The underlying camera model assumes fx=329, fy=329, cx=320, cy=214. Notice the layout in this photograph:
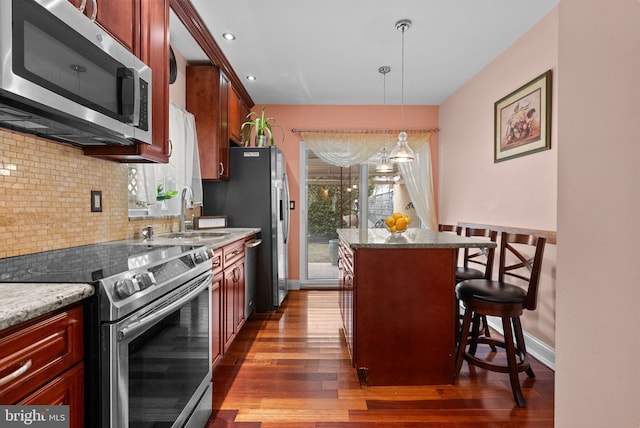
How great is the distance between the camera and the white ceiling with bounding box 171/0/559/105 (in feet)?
8.00

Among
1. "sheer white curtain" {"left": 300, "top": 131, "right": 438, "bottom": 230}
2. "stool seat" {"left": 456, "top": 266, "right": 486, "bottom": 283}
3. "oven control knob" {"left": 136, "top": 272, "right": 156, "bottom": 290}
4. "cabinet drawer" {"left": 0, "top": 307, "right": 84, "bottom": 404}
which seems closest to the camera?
"cabinet drawer" {"left": 0, "top": 307, "right": 84, "bottom": 404}

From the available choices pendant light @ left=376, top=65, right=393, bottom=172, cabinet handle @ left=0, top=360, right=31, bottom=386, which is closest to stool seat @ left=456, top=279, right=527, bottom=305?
pendant light @ left=376, top=65, right=393, bottom=172

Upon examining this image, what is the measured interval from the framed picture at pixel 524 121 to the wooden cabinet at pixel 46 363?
9.97 ft

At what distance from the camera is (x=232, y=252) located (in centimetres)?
254

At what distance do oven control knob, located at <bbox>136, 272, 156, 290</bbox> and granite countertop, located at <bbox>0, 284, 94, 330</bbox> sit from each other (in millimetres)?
189

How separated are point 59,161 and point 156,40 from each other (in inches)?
32.7

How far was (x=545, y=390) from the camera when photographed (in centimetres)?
207

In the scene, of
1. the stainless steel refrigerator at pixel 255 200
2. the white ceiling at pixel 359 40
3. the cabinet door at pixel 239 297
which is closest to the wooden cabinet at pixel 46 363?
the cabinet door at pixel 239 297

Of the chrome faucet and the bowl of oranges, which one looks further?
the chrome faucet

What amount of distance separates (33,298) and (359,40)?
9.56 ft

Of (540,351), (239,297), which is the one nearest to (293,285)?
(239,297)

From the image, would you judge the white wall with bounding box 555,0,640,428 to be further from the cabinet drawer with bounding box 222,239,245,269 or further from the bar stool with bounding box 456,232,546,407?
the cabinet drawer with bounding box 222,239,245,269

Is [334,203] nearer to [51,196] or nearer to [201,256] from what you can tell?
[201,256]

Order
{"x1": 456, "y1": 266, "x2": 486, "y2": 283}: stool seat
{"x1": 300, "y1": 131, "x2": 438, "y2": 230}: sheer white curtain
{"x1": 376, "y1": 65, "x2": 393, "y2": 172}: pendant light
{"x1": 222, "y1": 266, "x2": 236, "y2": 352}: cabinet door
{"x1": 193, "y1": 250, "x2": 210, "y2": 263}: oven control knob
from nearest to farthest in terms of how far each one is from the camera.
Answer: {"x1": 193, "y1": 250, "x2": 210, "y2": 263}: oven control knob
{"x1": 222, "y1": 266, "x2": 236, "y2": 352}: cabinet door
{"x1": 456, "y1": 266, "x2": 486, "y2": 283}: stool seat
{"x1": 376, "y1": 65, "x2": 393, "y2": 172}: pendant light
{"x1": 300, "y1": 131, "x2": 438, "y2": 230}: sheer white curtain
